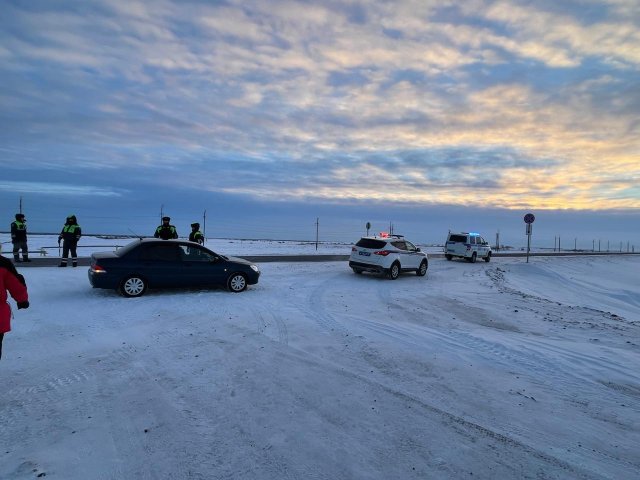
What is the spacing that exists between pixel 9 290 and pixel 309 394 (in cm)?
364

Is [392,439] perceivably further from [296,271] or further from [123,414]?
[296,271]

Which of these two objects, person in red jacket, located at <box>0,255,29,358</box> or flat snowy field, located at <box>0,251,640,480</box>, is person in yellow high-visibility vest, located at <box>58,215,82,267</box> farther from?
person in red jacket, located at <box>0,255,29,358</box>

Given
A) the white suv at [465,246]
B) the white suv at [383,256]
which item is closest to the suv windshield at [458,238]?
the white suv at [465,246]

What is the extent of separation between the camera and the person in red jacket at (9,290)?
4.84 m

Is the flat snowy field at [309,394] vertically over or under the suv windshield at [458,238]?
under

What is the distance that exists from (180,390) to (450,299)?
31.4ft

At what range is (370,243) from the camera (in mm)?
17328

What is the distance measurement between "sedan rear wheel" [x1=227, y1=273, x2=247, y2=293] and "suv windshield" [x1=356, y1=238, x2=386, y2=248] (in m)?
6.22

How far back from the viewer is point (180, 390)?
17.4ft

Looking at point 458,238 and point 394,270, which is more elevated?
point 458,238

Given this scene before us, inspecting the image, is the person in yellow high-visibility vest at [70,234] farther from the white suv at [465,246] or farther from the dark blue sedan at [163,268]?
the white suv at [465,246]

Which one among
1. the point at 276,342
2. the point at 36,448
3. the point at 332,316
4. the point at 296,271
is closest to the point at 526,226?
the point at 296,271

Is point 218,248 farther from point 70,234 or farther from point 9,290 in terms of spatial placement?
point 9,290

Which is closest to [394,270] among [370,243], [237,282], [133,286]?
[370,243]
